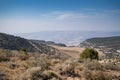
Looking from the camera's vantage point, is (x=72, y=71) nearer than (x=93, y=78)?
No

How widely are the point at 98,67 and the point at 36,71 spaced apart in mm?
6712

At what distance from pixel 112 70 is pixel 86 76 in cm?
538

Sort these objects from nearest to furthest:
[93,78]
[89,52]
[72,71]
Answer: [93,78]
[72,71]
[89,52]

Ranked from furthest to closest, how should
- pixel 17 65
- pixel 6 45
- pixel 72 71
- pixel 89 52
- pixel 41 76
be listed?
1. pixel 6 45
2. pixel 89 52
3. pixel 17 65
4. pixel 72 71
5. pixel 41 76

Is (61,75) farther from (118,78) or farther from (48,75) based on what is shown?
(118,78)

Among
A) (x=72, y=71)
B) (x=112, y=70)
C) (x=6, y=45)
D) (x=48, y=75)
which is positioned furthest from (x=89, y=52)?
(x=6, y=45)

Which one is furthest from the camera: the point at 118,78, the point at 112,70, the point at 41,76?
the point at 112,70

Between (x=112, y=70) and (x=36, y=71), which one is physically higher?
(x=36, y=71)

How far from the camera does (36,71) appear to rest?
11.8 metres

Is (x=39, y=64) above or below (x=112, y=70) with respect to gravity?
above

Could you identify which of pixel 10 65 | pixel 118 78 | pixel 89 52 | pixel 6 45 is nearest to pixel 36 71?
pixel 10 65

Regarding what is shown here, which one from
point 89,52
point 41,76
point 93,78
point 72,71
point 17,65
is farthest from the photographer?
point 89,52

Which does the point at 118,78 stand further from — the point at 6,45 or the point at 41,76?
the point at 6,45

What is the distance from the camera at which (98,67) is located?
55.2ft
